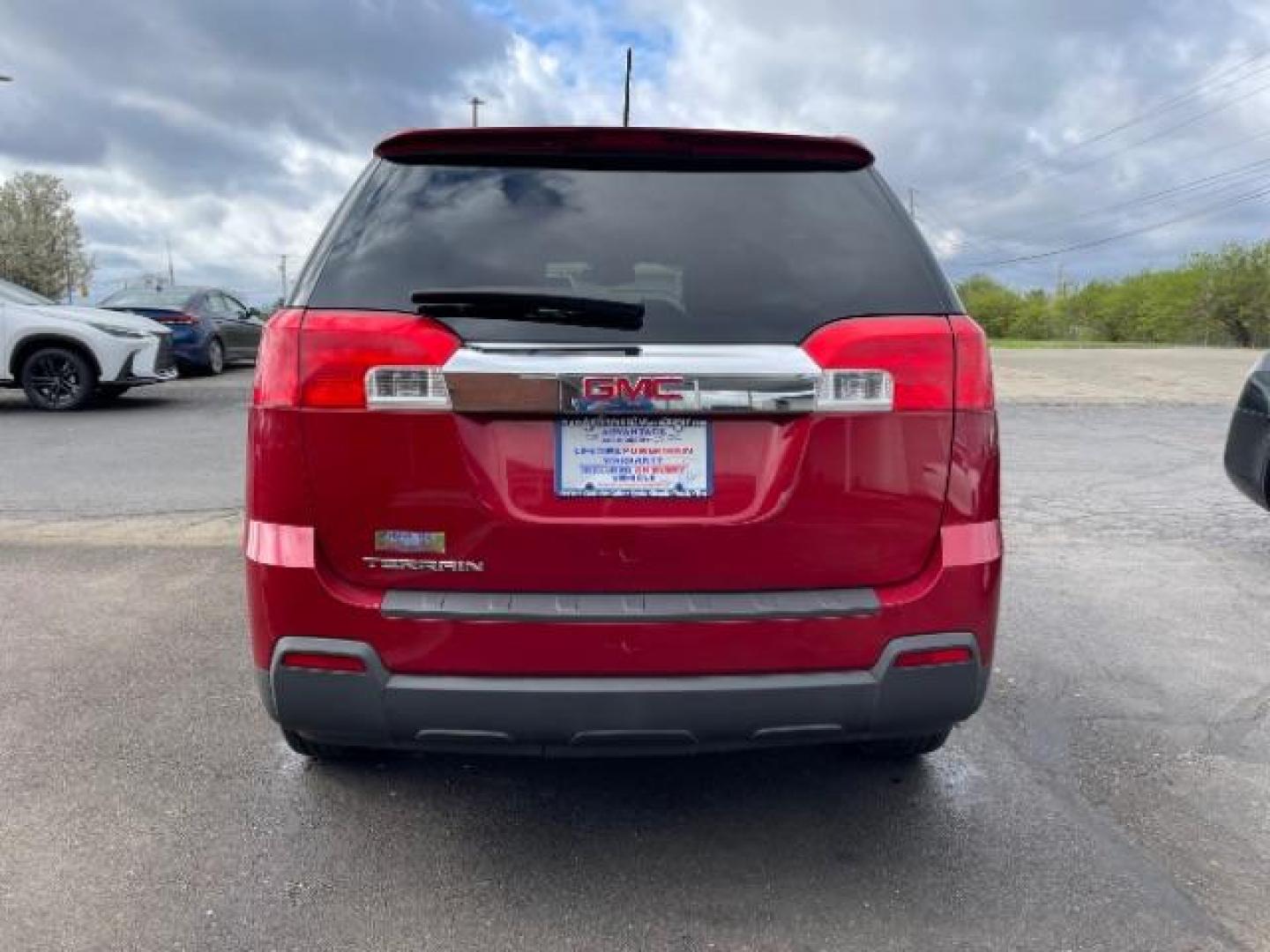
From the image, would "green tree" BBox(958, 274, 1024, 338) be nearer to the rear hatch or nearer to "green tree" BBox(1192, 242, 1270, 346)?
"green tree" BBox(1192, 242, 1270, 346)

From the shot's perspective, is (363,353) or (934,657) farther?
(934,657)

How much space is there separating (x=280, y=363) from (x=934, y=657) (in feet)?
5.47

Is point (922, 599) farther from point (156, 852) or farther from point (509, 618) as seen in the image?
point (156, 852)

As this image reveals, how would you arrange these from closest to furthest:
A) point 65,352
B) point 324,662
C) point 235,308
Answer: point 324,662
point 65,352
point 235,308

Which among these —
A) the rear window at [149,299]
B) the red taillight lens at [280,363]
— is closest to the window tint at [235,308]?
the rear window at [149,299]

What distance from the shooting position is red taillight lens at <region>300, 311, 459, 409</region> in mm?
2186

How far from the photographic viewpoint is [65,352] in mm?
11211

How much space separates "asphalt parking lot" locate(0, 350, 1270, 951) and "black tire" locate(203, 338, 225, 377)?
11155 millimetres

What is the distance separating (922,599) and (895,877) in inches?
32.0

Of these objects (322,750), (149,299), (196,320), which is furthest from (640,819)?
(149,299)

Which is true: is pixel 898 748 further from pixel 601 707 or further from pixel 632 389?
pixel 632 389

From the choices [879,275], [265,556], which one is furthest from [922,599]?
[265,556]

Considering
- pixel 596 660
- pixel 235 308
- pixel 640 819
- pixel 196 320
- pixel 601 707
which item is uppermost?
pixel 235 308

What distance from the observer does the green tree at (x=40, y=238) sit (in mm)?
62500
